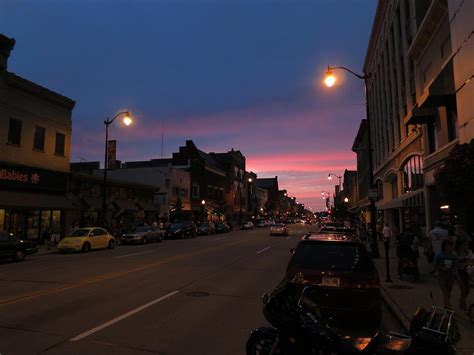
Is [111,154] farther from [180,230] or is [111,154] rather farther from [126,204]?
[180,230]

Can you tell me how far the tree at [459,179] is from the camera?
9469mm

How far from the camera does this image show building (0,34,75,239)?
28125 mm

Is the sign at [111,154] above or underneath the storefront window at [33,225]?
above

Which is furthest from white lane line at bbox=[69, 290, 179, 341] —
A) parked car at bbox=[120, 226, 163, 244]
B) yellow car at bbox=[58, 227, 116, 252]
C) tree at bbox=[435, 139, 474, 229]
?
parked car at bbox=[120, 226, 163, 244]

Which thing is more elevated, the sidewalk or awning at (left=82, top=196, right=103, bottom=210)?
awning at (left=82, top=196, right=103, bottom=210)

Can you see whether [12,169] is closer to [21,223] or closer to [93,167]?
[21,223]

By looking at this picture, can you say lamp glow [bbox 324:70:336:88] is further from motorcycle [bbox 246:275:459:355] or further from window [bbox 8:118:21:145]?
window [bbox 8:118:21:145]

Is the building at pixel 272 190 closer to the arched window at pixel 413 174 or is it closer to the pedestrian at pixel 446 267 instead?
the arched window at pixel 413 174

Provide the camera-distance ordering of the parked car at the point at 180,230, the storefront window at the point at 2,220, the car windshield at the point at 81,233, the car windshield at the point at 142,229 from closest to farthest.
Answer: the car windshield at the point at 81,233, the storefront window at the point at 2,220, the car windshield at the point at 142,229, the parked car at the point at 180,230

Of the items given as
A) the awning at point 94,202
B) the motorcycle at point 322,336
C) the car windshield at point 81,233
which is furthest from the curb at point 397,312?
the awning at point 94,202

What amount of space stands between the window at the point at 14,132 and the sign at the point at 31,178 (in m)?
1.94

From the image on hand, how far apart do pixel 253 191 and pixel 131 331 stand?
116 meters

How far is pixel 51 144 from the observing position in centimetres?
3253

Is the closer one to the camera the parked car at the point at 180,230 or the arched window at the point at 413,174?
the arched window at the point at 413,174
